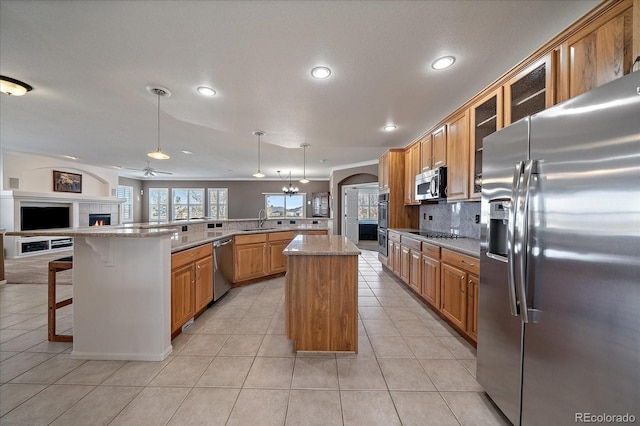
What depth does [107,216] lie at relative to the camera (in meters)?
8.07

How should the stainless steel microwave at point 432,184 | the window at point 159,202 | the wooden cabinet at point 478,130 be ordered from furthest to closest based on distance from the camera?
1. the window at point 159,202
2. the stainless steel microwave at point 432,184
3. the wooden cabinet at point 478,130

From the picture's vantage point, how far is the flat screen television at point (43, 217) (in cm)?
596

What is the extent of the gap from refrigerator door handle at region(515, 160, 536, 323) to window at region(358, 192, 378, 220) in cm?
868

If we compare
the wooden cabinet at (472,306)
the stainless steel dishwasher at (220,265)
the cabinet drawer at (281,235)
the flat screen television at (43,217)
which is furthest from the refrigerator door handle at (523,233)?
the flat screen television at (43,217)

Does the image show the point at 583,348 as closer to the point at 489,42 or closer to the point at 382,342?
the point at 382,342

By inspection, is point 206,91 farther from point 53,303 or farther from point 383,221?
point 383,221

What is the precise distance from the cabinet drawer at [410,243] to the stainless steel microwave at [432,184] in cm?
64

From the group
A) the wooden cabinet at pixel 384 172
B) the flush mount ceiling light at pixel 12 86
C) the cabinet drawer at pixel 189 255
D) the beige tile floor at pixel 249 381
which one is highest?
the flush mount ceiling light at pixel 12 86

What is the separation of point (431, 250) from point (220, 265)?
2.70m

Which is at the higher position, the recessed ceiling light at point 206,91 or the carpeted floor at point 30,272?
the recessed ceiling light at point 206,91

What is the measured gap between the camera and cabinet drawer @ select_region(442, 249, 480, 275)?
2057 millimetres

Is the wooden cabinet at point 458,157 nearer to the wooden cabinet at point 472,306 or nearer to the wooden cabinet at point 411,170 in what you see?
the wooden cabinet at point 411,170

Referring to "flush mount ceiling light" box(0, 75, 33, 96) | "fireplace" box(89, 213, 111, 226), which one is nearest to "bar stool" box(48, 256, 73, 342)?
"flush mount ceiling light" box(0, 75, 33, 96)
